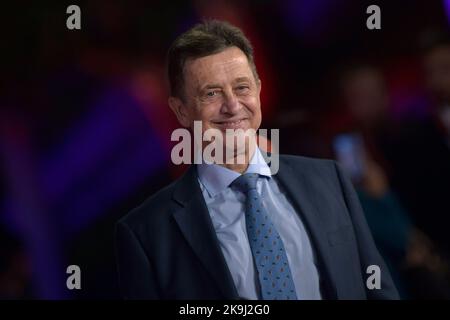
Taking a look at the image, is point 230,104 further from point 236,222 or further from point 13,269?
point 13,269

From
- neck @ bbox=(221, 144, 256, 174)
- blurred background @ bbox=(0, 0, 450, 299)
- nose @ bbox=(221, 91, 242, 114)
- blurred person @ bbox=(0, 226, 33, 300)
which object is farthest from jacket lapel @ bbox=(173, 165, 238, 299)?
blurred person @ bbox=(0, 226, 33, 300)

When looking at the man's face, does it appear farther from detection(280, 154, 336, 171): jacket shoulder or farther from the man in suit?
detection(280, 154, 336, 171): jacket shoulder

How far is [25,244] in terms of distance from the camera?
80.0 inches

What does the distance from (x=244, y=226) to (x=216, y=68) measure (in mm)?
434

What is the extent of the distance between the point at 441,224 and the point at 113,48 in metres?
1.27

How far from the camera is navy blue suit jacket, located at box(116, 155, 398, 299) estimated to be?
1.51 meters

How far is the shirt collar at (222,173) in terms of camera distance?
1620 millimetres

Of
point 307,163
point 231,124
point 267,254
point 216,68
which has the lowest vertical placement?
point 267,254

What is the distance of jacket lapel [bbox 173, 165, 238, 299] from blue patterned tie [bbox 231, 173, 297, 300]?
87 mm

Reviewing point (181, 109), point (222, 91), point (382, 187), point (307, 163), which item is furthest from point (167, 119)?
point (382, 187)

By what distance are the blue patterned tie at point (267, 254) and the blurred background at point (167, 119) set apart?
471 mm

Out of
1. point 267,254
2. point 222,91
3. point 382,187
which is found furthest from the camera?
point 382,187

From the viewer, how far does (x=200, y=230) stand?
5.03 feet
